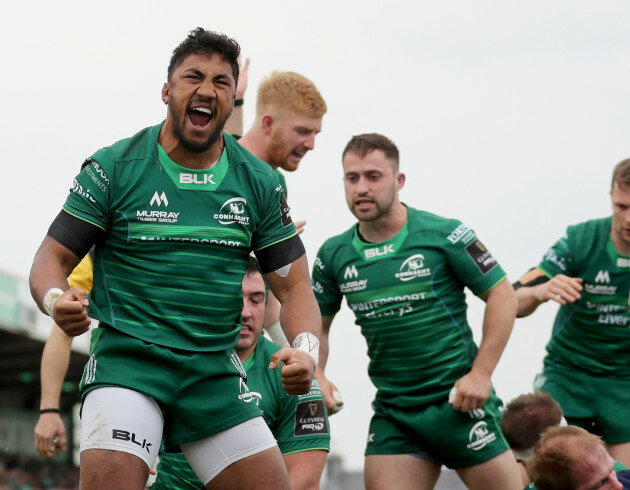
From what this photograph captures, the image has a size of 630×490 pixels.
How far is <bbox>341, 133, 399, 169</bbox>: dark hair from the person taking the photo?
7.77m

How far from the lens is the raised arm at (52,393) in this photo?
611cm

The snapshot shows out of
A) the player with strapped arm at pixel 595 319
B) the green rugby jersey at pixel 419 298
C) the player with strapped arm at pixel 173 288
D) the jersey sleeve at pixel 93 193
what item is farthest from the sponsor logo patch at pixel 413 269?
the jersey sleeve at pixel 93 193

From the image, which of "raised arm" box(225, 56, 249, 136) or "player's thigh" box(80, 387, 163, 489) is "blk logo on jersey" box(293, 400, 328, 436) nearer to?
"player's thigh" box(80, 387, 163, 489)

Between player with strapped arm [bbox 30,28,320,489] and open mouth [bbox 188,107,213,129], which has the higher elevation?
open mouth [bbox 188,107,213,129]

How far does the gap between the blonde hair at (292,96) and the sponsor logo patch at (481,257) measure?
148cm

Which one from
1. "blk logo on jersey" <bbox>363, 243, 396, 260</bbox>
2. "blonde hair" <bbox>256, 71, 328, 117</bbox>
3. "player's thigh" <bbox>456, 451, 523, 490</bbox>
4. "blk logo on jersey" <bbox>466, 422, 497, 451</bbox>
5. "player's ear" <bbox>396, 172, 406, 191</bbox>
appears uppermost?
"blonde hair" <bbox>256, 71, 328, 117</bbox>

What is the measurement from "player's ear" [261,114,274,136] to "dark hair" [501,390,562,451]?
102 inches

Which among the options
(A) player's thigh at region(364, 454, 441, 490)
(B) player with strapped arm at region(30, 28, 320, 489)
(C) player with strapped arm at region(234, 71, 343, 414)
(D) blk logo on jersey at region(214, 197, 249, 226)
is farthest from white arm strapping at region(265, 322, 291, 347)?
(D) blk logo on jersey at region(214, 197, 249, 226)

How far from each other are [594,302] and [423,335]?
57.1 inches

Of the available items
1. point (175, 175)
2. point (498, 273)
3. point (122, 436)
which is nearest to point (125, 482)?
point (122, 436)

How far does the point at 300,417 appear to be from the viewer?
20.5 feet

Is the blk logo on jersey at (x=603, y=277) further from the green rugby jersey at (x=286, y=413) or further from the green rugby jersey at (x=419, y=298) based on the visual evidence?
the green rugby jersey at (x=286, y=413)

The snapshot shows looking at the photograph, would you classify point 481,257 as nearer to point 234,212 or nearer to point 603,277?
point 603,277

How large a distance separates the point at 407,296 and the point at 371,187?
2.73ft
